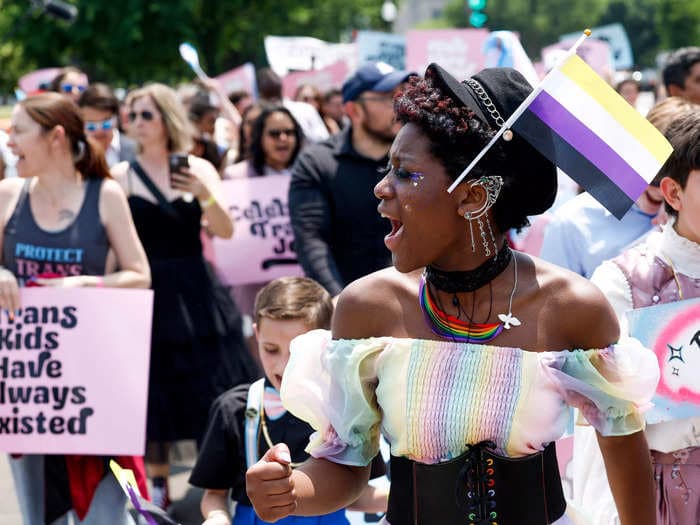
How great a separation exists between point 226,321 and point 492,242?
395 centimetres

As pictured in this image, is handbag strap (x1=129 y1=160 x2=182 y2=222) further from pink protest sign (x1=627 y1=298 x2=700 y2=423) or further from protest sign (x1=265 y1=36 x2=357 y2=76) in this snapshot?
protest sign (x1=265 y1=36 x2=357 y2=76)

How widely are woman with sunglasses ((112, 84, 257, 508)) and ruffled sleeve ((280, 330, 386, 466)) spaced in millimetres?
3580

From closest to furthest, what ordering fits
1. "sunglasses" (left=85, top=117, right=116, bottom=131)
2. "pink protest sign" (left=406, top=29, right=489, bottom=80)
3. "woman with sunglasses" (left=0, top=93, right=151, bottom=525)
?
1. "woman with sunglasses" (left=0, top=93, right=151, bottom=525)
2. "sunglasses" (left=85, top=117, right=116, bottom=131)
3. "pink protest sign" (left=406, top=29, right=489, bottom=80)

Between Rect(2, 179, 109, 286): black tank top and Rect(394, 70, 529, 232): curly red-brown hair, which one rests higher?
Rect(394, 70, 529, 232): curly red-brown hair

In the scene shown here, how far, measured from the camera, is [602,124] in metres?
2.45

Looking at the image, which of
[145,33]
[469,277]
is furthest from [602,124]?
[145,33]

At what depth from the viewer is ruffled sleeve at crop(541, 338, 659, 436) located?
7.96ft

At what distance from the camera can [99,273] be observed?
4984mm

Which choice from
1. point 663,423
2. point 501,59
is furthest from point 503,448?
point 501,59

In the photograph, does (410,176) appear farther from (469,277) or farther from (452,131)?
(469,277)

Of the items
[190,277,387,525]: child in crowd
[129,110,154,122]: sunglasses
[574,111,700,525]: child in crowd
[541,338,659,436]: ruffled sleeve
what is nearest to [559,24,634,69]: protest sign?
[129,110,154,122]: sunglasses

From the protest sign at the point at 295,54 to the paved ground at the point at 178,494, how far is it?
7966mm

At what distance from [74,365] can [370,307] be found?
2.67 m

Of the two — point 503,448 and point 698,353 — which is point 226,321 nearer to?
point 698,353
